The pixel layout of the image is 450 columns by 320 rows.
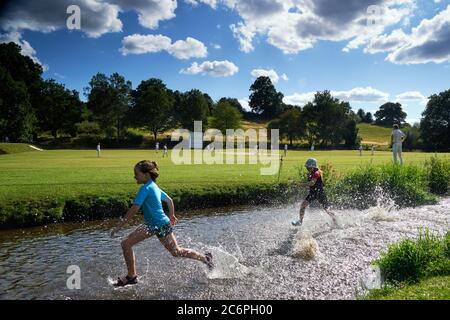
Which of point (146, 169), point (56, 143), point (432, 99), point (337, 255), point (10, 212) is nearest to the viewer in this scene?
point (146, 169)

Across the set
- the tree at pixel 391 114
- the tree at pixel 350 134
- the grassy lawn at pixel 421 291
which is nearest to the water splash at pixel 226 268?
the grassy lawn at pixel 421 291

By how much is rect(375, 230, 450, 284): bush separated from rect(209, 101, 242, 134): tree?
8941 centimetres

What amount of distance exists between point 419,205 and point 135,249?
1489 centimetres

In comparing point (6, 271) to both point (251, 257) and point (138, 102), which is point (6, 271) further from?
point (138, 102)

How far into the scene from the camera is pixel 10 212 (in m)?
14.3

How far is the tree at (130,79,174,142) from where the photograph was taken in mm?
97062

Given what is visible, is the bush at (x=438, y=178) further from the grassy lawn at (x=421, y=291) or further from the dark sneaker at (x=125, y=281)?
the dark sneaker at (x=125, y=281)

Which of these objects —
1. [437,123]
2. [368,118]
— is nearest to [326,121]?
[437,123]

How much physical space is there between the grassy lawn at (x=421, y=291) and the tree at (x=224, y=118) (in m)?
90.8

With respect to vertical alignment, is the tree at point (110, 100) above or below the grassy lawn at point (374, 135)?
above

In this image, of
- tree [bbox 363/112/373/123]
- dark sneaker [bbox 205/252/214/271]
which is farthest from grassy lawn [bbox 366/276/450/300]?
tree [bbox 363/112/373/123]

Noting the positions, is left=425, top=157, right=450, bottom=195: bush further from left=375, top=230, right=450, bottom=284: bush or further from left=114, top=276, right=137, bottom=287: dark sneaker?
left=114, top=276, right=137, bottom=287: dark sneaker

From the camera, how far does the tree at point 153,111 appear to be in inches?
3821
